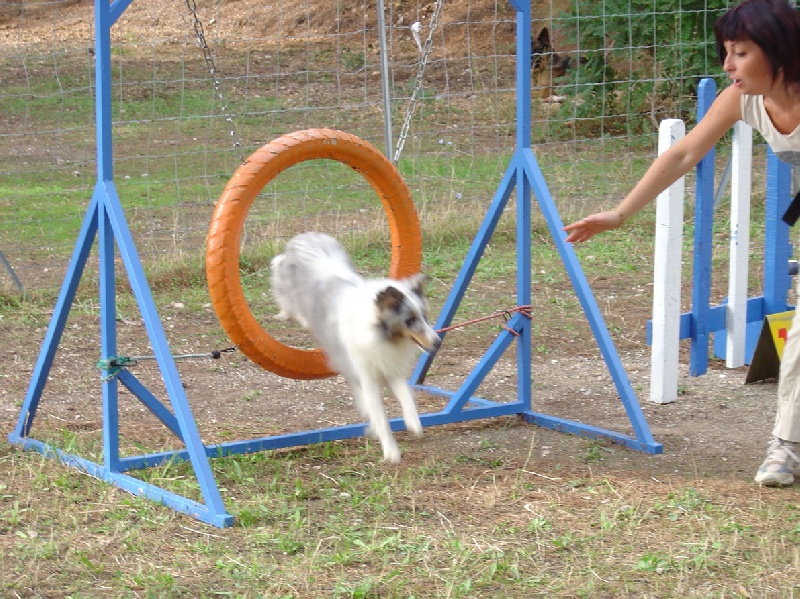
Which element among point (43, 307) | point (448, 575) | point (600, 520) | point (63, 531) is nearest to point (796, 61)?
point (600, 520)

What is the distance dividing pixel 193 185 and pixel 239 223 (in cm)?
591

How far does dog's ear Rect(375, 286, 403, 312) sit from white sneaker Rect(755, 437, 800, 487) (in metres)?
1.52

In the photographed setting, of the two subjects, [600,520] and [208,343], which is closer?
[600,520]

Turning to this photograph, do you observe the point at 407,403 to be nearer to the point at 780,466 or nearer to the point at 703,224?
the point at 780,466

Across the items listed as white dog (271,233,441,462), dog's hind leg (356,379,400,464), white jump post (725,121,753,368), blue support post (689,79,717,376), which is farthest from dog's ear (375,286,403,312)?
white jump post (725,121,753,368)

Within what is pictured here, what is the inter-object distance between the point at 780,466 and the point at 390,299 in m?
1.60

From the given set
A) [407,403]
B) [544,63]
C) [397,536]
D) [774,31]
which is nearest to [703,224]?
[774,31]

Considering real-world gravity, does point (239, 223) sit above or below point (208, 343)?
above

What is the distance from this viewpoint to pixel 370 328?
384 cm

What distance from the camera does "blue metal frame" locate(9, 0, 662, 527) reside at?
378cm

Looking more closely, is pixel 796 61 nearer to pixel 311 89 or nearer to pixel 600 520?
pixel 600 520

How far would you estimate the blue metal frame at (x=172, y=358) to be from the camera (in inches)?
149

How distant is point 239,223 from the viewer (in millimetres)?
4184

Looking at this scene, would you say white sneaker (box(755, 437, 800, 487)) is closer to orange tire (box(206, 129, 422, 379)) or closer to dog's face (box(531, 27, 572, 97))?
orange tire (box(206, 129, 422, 379))
